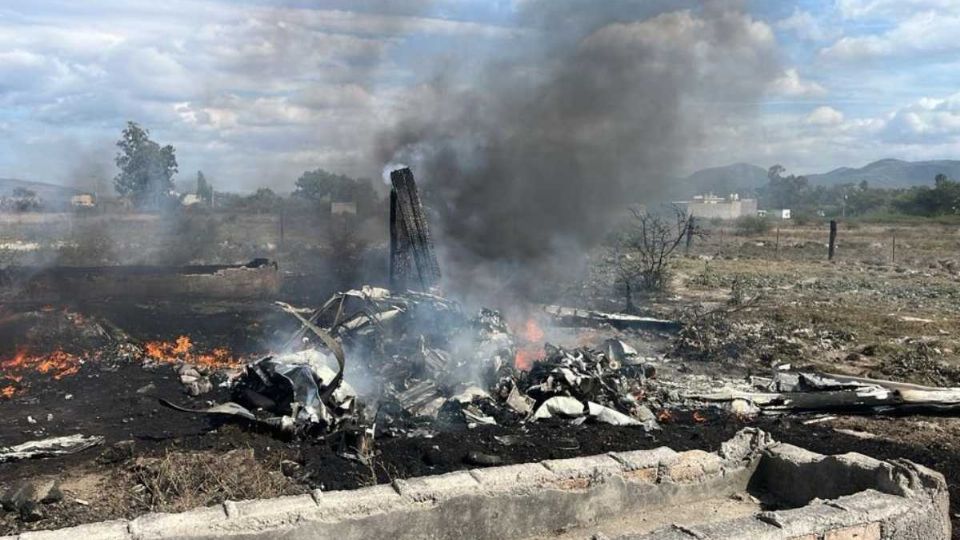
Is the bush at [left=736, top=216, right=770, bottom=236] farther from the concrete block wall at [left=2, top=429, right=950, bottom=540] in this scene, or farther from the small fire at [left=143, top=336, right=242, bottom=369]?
the concrete block wall at [left=2, top=429, right=950, bottom=540]

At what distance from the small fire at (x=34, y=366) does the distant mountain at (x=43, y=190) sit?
16.1 m

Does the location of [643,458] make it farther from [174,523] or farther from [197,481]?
[197,481]

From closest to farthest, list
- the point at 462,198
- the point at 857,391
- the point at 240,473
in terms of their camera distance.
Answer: the point at 240,473 → the point at 857,391 → the point at 462,198

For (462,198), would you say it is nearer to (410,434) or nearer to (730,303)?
(730,303)

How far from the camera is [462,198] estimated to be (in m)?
15.8

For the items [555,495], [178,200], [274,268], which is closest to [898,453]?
[555,495]

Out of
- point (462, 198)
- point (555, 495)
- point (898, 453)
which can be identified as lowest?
point (898, 453)

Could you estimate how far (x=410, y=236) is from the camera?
12.6m

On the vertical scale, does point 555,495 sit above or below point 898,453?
above

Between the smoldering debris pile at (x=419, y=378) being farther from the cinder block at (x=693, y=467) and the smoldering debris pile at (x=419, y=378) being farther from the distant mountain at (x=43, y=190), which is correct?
the distant mountain at (x=43, y=190)

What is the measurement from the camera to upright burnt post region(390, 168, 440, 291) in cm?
1246

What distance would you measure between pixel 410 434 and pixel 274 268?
1017 cm

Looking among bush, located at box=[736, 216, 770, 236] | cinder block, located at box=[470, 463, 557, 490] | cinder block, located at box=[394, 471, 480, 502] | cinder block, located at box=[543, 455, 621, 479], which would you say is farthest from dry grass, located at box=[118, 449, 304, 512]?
bush, located at box=[736, 216, 770, 236]

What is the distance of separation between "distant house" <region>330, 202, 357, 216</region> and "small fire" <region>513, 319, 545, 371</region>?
37.5ft
